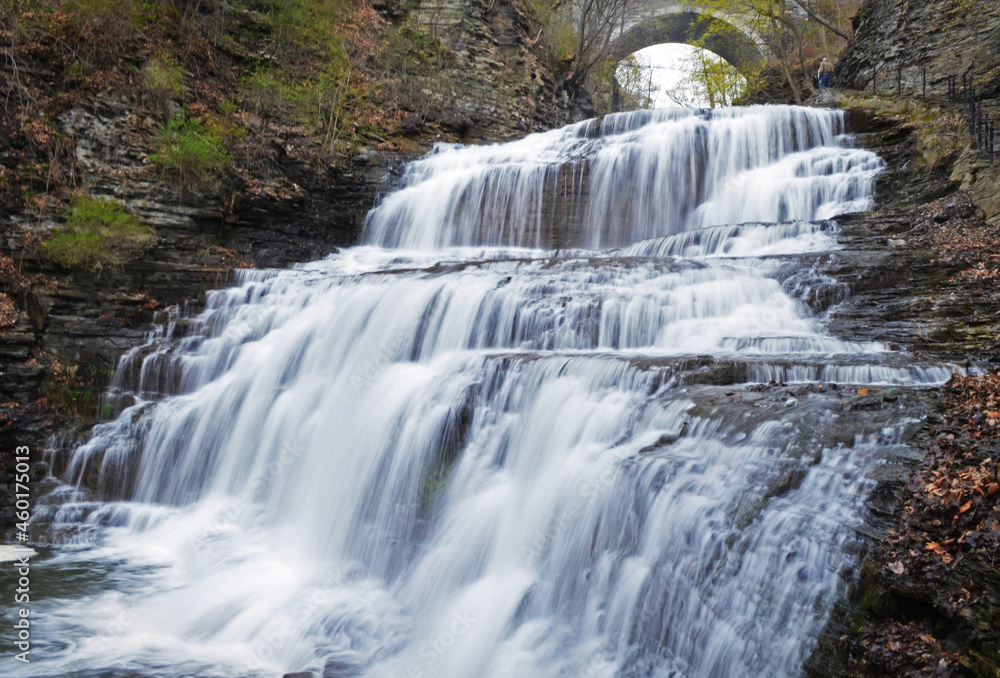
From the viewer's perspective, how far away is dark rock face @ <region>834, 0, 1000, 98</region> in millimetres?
15656

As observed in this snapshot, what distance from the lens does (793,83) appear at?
2323cm

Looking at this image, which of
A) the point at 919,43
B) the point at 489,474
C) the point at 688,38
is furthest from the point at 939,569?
the point at 688,38

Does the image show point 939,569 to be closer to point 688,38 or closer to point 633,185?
point 633,185

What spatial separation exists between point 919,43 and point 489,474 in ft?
58.5

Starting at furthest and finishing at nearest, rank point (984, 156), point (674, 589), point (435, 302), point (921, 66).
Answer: point (921, 66), point (984, 156), point (435, 302), point (674, 589)

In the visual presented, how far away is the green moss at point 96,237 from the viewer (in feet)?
32.7

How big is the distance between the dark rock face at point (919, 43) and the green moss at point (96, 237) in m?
17.3

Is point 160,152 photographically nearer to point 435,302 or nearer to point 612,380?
point 435,302

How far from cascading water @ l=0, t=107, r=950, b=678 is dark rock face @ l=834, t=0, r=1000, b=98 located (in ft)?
22.0

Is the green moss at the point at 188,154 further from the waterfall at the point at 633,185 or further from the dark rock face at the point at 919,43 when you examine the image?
the dark rock face at the point at 919,43

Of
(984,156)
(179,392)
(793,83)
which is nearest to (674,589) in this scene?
(179,392)

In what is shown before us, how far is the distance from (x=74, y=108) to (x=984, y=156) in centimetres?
1425

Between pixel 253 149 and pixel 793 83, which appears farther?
pixel 793 83

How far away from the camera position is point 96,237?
33.6 feet
